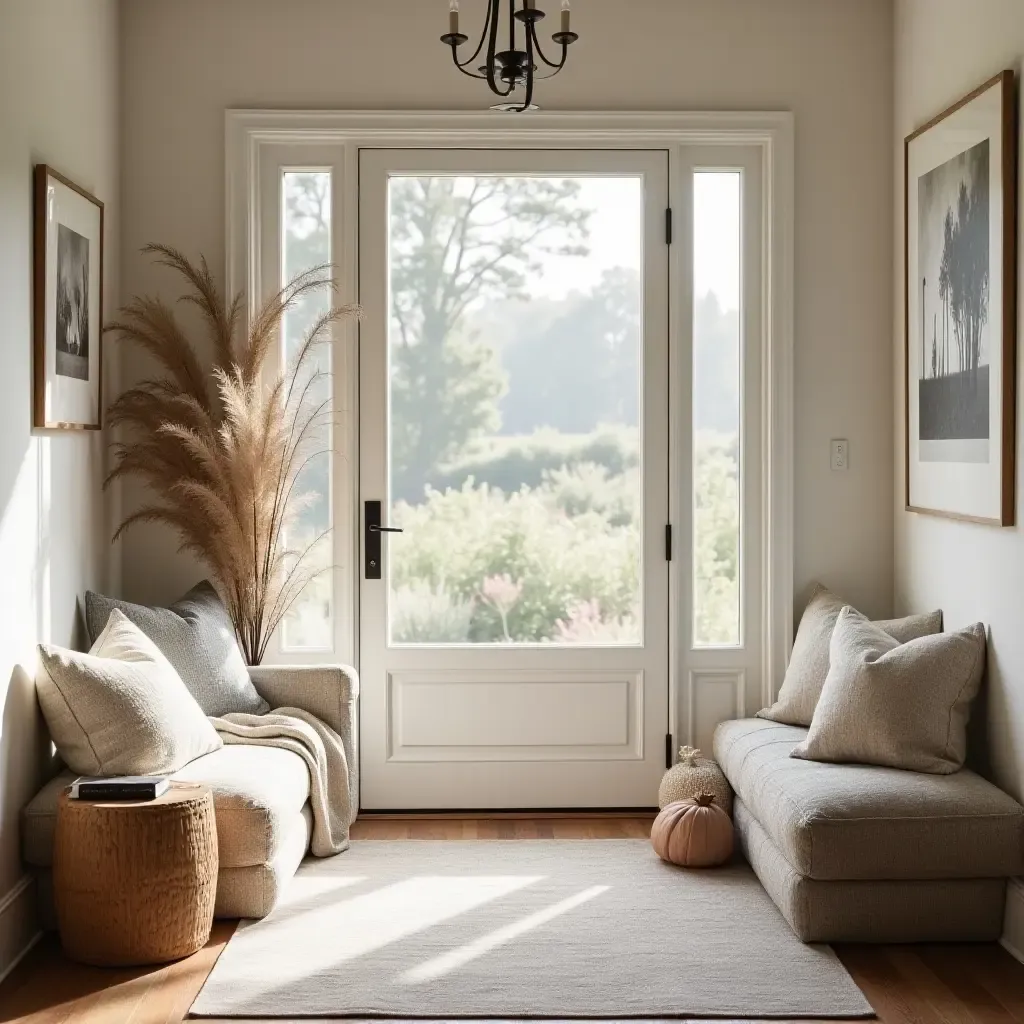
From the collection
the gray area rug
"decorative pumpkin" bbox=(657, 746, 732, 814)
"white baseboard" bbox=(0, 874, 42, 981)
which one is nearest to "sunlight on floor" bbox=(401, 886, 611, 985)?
the gray area rug

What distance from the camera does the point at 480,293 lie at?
4391 millimetres

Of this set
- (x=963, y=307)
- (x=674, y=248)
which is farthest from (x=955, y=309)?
(x=674, y=248)

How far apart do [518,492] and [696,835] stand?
4.32ft

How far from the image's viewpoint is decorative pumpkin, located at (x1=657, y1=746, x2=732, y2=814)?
13.0ft

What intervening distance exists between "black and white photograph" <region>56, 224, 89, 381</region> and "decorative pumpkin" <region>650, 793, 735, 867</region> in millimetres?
2201

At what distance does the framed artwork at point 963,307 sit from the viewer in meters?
3.32

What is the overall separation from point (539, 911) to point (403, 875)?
0.49 metres

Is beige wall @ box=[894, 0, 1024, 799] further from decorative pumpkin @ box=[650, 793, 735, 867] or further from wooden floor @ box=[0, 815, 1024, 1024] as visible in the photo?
decorative pumpkin @ box=[650, 793, 735, 867]

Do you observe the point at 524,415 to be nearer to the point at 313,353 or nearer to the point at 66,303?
the point at 313,353

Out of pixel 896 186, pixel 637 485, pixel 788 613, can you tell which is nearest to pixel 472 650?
pixel 637 485

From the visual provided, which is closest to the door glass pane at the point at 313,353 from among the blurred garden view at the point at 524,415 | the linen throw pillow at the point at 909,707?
the blurred garden view at the point at 524,415

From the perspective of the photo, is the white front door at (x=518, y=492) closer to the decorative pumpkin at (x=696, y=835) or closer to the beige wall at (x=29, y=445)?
the decorative pumpkin at (x=696, y=835)

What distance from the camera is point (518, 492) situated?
173 inches

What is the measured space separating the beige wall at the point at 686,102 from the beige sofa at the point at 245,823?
1.01 metres
